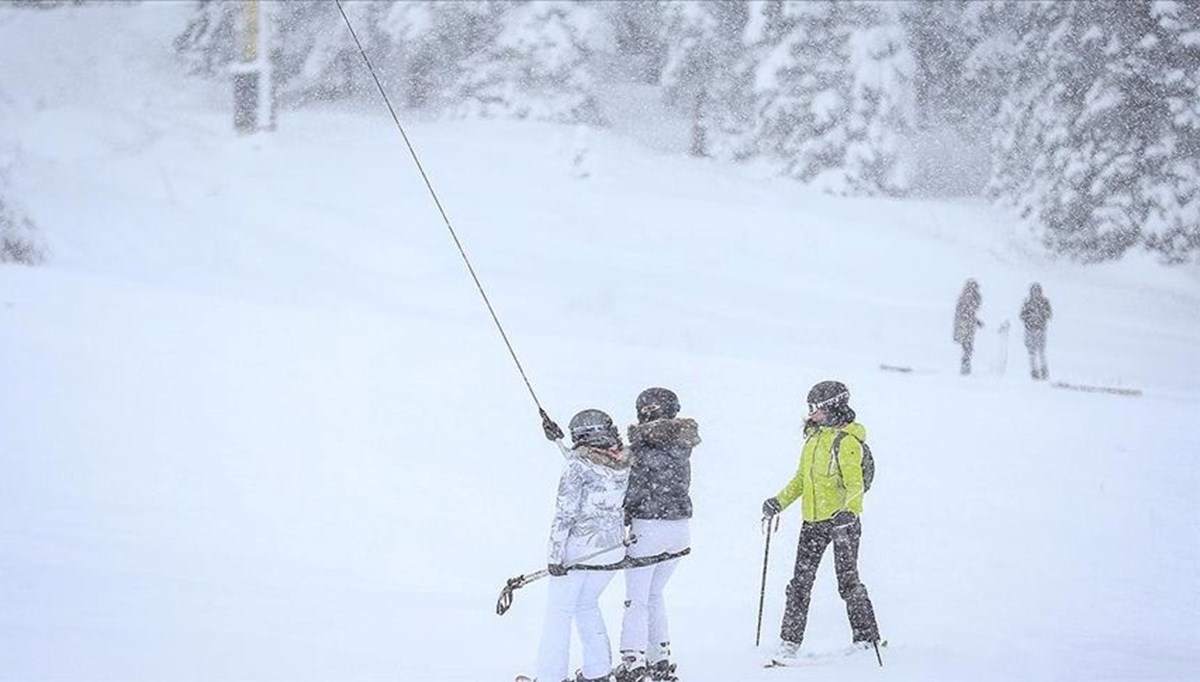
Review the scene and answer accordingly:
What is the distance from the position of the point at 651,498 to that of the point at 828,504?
1.08 meters

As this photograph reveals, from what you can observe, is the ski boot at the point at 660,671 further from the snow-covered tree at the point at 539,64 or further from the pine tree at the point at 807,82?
the snow-covered tree at the point at 539,64

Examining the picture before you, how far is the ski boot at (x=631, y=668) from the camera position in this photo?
6.51 m

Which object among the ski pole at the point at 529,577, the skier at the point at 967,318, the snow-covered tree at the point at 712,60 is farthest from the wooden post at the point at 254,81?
the ski pole at the point at 529,577

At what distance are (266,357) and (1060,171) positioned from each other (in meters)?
18.6

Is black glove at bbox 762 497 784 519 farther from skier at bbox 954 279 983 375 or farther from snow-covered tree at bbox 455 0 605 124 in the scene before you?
snow-covered tree at bbox 455 0 605 124

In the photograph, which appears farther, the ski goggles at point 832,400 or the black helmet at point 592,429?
the ski goggles at point 832,400

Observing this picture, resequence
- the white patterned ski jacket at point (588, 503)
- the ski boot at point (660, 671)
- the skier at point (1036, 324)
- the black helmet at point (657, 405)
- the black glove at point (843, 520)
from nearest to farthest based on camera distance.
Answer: the white patterned ski jacket at point (588, 503) → the black helmet at point (657, 405) → the ski boot at point (660, 671) → the black glove at point (843, 520) → the skier at point (1036, 324)

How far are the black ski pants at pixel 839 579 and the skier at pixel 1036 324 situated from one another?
503 inches

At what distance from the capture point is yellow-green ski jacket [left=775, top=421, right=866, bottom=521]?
6867 millimetres

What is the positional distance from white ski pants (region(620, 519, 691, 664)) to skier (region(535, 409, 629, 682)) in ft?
0.66

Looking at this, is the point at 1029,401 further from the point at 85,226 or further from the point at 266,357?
the point at 85,226

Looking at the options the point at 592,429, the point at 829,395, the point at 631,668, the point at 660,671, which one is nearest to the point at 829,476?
the point at 829,395

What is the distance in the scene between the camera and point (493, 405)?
1516cm

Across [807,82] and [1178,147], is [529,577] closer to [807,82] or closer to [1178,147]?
[1178,147]
